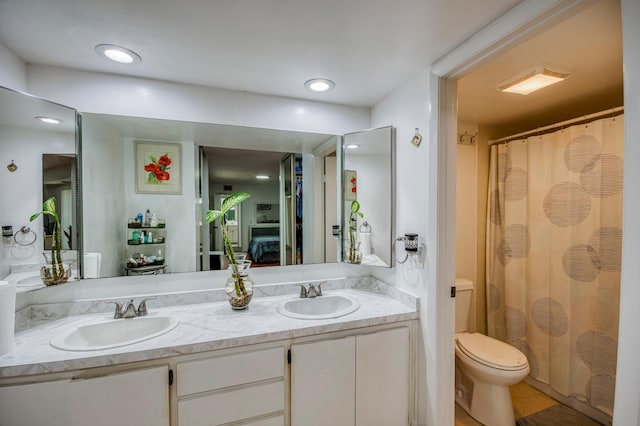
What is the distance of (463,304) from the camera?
7.41ft

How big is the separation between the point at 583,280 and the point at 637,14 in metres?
1.82

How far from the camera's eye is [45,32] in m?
1.23

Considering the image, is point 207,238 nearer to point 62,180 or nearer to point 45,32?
point 62,180

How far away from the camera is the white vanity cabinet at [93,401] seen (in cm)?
106

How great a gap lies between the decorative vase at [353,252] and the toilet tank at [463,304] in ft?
2.98

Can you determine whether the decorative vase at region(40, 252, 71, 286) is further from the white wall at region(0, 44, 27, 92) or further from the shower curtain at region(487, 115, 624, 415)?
the shower curtain at region(487, 115, 624, 415)

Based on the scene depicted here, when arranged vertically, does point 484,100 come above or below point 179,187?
above

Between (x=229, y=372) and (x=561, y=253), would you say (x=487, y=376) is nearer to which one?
(x=561, y=253)

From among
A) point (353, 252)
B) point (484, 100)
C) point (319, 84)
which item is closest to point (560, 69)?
point (484, 100)

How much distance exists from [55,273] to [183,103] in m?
1.18

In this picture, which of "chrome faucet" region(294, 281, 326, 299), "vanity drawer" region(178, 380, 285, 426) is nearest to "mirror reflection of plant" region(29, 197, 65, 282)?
"vanity drawer" region(178, 380, 285, 426)

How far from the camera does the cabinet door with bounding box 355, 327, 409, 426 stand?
4.94 feet

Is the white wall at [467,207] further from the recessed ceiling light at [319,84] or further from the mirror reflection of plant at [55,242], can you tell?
the mirror reflection of plant at [55,242]

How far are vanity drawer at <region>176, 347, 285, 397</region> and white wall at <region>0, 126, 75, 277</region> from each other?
986mm
